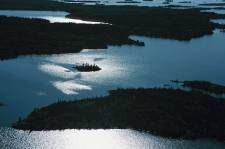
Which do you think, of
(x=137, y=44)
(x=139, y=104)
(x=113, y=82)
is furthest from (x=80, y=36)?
(x=139, y=104)

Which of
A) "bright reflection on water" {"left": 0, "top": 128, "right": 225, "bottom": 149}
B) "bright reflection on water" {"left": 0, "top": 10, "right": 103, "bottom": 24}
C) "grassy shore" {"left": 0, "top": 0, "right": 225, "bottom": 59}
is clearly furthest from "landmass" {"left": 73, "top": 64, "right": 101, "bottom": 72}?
"bright reflection on water" {"left": 0, "top": 10, "right": 103, "bottom": 24}

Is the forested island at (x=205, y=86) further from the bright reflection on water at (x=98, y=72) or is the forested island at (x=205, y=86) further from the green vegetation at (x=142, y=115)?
the green vegetation at (x=142, y=115)

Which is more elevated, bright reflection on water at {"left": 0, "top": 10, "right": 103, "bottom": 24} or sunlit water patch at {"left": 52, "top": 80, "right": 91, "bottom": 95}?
sunlit water patch at {"left": 52, "top": 80, "right": 91, "bottom": 95}

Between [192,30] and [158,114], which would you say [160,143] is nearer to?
[158,114]

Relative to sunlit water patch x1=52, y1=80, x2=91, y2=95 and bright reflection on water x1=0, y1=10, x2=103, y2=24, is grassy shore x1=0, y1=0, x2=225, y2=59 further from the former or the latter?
sunlit water patch x1=52, y1=80, x2=91, y2=95

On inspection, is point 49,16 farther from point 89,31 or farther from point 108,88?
point 108,88
